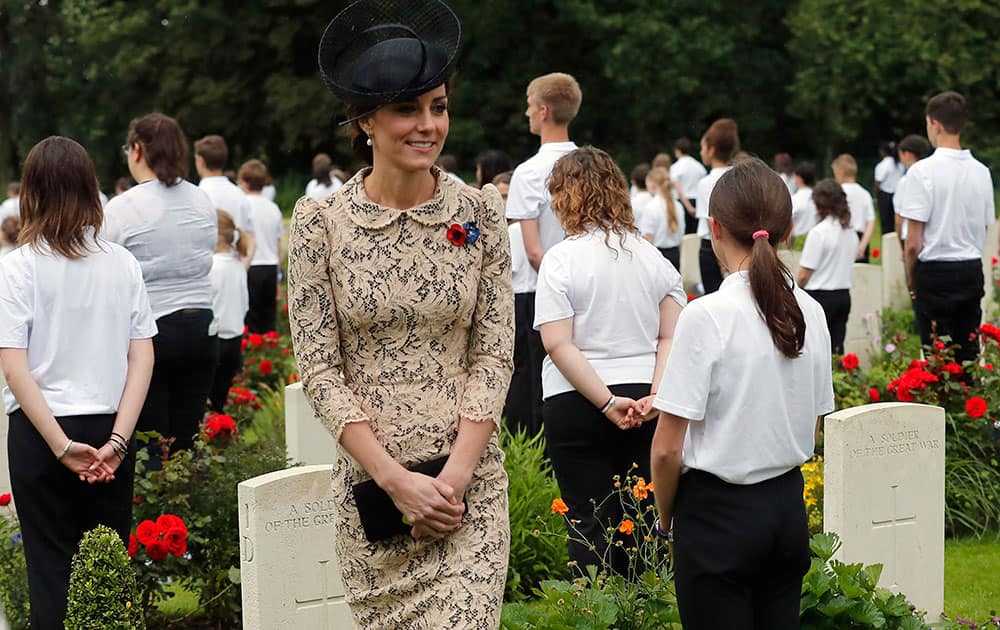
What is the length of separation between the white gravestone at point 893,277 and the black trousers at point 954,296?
21.0 feet

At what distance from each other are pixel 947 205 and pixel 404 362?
655 cm

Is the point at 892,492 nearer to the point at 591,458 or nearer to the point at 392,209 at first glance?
the point at 591,458

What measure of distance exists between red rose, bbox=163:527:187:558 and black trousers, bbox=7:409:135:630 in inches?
27.0

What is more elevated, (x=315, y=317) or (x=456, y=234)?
(x=456, y=234)

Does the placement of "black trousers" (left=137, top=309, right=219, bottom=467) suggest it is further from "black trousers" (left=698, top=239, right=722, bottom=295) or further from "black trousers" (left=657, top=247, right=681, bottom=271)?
"black trousers" (left=657, top=247, right=681, bottom=271)

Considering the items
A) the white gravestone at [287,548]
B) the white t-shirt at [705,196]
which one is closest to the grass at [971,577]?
the white gravestone at [287,548]

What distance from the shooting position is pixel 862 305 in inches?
538

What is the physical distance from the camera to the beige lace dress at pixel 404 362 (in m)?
3.82

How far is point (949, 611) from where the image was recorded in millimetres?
6777

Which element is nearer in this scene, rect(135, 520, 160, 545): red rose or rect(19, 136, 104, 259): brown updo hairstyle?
rect(19, 136, 104, 259): brown updo hairstyle

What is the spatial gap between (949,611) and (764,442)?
3.12 m

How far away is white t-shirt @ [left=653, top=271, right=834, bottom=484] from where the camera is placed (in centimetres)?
407

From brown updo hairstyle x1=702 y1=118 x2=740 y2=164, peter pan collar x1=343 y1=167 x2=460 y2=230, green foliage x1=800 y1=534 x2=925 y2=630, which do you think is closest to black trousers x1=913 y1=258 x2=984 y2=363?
brown updo hairstyle x1=702 y1=118 x2=740 y2=164

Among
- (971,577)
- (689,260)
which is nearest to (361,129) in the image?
(971,577)
